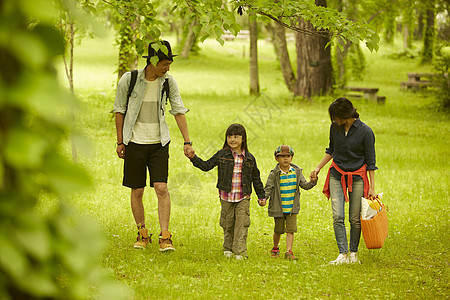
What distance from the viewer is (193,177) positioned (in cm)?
1171

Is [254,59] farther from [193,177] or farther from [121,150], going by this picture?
[121,150]

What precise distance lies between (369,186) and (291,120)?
12.4 meters

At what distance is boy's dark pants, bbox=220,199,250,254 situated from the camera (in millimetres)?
6887

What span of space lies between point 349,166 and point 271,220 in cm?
242

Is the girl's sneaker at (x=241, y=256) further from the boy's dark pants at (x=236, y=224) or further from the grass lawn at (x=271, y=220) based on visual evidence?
the grass lawn at (x=271, y=220)

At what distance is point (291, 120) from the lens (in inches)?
760

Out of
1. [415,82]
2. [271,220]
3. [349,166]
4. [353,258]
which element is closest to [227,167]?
[349,166]

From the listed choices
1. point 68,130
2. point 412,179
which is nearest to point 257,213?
point 412,179

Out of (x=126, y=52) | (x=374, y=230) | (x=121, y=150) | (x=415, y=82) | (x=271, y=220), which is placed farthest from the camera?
(x=415, y=82)

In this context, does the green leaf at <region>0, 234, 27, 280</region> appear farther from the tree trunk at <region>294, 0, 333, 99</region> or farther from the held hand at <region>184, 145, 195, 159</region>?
the tree trunk at <region>294, 0, 333, 99</region>

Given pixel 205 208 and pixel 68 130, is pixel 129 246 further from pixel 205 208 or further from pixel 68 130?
pixel 68 130

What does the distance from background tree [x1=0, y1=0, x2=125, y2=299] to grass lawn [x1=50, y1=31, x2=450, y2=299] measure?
87mm

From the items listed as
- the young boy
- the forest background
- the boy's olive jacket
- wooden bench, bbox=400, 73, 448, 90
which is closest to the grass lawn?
the forest background

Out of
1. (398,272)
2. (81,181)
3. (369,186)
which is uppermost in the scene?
(81,181)
